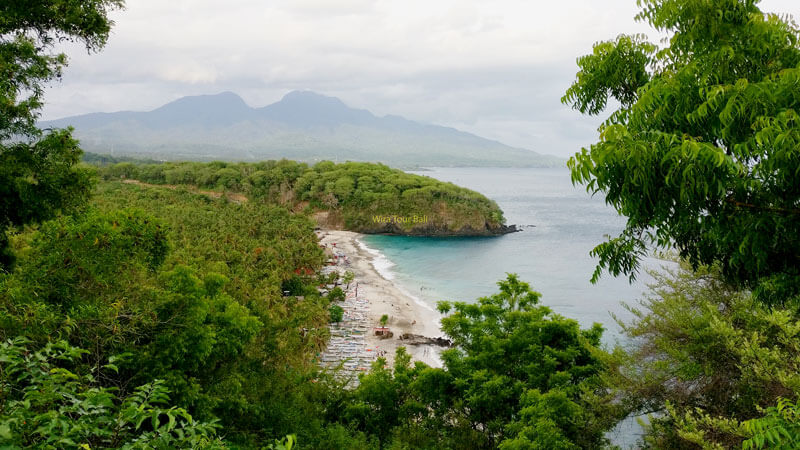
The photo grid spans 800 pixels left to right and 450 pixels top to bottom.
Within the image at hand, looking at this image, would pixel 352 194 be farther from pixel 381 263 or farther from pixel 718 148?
pixel 718 148

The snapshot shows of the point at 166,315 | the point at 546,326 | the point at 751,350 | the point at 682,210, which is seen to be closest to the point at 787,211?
the point at 682,210

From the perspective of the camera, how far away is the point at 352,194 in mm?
73250

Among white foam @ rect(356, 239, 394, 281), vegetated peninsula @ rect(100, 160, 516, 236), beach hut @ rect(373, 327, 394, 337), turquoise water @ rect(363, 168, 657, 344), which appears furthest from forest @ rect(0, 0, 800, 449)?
vegetated peninsula @ rect(100, 160, 516, 236)

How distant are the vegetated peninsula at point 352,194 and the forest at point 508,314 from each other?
46.7m

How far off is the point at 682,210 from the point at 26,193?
8.24 meters

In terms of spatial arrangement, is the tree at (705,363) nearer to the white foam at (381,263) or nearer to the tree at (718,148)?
the tree at (718,148)

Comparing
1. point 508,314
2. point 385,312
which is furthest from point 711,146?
point 385,312

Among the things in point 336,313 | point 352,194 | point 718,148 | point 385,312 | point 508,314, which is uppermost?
point 718,148

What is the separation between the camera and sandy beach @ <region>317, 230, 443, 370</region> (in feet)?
86.7

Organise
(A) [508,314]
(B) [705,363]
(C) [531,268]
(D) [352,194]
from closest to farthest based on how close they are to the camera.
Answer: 1. (B) [705,363]
2. (A) [508,314]
3. (C) [531,268]
4. (D) [352,194]

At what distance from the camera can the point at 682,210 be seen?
3482 mm

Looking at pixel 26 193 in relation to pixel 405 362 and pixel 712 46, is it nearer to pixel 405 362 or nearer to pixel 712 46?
pixel 712 46

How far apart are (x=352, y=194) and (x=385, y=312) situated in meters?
42.6

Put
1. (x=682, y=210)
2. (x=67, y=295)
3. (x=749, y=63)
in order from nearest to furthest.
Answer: (x=682, y=210), (x=749, y=63), (x=67, y=295)
